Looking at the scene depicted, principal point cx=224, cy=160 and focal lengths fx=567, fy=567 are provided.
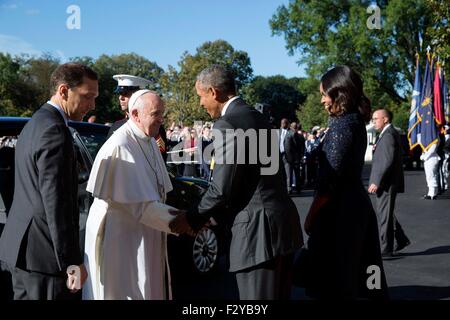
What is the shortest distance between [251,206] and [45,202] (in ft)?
3.92

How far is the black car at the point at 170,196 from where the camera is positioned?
4938 millimetres

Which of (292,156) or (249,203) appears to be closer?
(249,203)

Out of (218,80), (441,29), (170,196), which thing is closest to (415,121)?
(441,29)

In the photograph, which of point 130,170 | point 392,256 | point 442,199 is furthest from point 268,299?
point 442,199

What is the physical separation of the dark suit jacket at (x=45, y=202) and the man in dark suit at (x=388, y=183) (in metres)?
5.35

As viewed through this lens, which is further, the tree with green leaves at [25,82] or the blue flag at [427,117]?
the tree with green leaves at [25,82]

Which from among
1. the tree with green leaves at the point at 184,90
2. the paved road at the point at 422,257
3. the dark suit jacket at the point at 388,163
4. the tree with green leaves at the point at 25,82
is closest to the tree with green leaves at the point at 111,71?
the tree with green leaves at the point at 25,82

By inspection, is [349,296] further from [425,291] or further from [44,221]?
[425,291]

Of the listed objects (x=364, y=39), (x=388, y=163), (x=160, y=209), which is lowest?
(x=160, y=209)

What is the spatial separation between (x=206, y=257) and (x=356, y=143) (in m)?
3.03

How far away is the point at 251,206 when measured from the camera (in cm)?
343

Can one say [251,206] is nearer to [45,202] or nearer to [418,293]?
[45,202]

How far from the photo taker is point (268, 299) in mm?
3465

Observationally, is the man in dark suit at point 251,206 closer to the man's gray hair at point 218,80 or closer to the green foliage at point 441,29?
the man's gray hair at point 218,80
